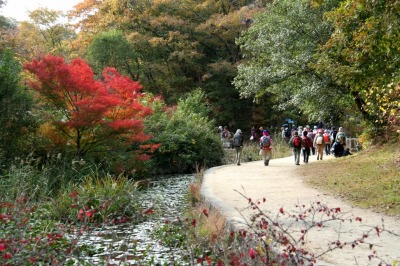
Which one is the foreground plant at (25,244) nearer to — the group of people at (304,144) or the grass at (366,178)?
the grass at (366,178)

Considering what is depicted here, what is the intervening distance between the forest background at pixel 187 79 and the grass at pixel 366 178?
132 cm

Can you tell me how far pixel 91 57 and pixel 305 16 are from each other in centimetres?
1645

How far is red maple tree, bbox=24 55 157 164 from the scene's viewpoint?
13234mm

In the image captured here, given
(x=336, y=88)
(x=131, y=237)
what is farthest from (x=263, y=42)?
(x=131, y=237)

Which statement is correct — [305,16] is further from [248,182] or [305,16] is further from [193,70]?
[193,70]

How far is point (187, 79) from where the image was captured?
110 feet

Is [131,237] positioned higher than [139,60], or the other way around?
[139,60]

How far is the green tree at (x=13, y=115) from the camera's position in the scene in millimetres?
12842

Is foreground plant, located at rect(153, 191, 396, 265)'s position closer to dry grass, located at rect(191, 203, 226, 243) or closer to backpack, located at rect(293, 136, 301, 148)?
dry grass, located at rect(191, 203, 226, 243)

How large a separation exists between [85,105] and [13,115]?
2073 mm

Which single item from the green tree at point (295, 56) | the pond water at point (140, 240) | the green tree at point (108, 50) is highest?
the green tree at point (108, 50)

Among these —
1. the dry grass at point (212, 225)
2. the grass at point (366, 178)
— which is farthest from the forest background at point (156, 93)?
the dry grass at point (212, 225)

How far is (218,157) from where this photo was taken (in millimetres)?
22469

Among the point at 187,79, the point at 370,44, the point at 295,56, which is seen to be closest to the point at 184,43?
the point at 187,79
